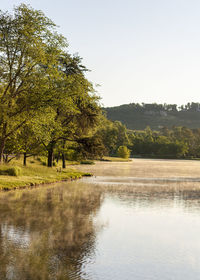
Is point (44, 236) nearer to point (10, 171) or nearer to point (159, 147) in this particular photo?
point (10, 171)

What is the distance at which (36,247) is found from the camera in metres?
10.9

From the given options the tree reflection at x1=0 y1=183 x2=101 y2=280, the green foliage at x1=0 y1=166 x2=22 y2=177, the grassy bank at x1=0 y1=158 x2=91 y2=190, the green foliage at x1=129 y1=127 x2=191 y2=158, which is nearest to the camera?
the tree reflection at x1=0 y1=183 x2=101 y2=280

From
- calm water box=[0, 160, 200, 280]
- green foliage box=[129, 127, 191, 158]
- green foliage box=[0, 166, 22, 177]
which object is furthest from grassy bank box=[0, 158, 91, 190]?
green foliage box=[129, 127, 191, 158]

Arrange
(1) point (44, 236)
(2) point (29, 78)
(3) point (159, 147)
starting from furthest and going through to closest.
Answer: (3) point (159, 147), (2) point (29, 78), (1) point (44, 236)

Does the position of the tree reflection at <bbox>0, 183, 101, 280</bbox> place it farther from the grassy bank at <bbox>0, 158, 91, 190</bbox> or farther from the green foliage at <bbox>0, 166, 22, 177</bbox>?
the green foliage at <bbox>0, 166, 22, 177</bbox>

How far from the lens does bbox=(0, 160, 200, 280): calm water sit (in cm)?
889


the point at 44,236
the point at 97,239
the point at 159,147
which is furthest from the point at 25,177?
the point at 159,147

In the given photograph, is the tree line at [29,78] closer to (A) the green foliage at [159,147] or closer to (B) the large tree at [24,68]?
(B) the large tree at [24,68]

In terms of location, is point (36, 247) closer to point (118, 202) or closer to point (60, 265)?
point (60, 265)

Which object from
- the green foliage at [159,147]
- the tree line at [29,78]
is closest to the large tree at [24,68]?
the tree line at [29,78]

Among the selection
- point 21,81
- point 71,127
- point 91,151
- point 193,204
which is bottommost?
point 193,204

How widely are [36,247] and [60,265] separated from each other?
1.93m

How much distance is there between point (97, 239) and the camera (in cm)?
1234

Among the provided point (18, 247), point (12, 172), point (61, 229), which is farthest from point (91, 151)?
point (18, 247)
